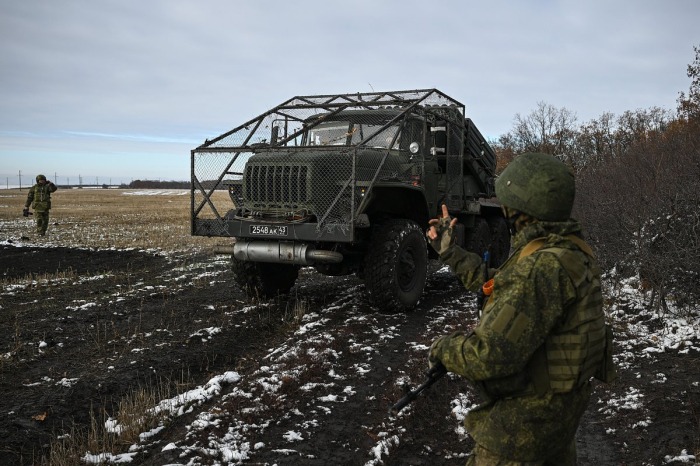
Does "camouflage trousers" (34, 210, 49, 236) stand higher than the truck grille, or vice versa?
the truck grille

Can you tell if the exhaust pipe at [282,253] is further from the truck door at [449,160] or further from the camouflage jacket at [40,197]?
the camouflage jacket at [40,197]

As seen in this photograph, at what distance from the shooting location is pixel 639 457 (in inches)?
144

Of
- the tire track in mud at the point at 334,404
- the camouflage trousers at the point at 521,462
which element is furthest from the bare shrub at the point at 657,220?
the camouflage trousers at the point at 521,462

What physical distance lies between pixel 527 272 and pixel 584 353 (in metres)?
0.35

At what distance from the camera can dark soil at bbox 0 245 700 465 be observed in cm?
377

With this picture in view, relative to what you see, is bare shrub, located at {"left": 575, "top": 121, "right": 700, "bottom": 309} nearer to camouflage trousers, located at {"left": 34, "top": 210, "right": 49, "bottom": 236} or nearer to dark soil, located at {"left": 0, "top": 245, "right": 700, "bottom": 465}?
dark soil, located at {"left": 0, "top": 245, "right": 700, "bottom": 465}

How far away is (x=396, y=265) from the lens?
704 centimetres

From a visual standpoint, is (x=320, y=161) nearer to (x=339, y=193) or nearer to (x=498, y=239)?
(x=339, y=193)

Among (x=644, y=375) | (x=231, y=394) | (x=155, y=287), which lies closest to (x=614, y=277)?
(x=644, y=375)

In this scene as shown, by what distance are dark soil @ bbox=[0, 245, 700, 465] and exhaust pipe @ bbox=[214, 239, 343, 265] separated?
0.76 m

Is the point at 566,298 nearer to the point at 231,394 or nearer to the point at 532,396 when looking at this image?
the point at 532,396

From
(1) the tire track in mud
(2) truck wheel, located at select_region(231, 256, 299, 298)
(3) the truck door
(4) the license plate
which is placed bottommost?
(1) the tire track in mud

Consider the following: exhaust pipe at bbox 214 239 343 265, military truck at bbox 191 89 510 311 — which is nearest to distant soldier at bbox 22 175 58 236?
military truck at bbox 191 89 510 311

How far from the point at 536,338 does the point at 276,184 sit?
216 inches
